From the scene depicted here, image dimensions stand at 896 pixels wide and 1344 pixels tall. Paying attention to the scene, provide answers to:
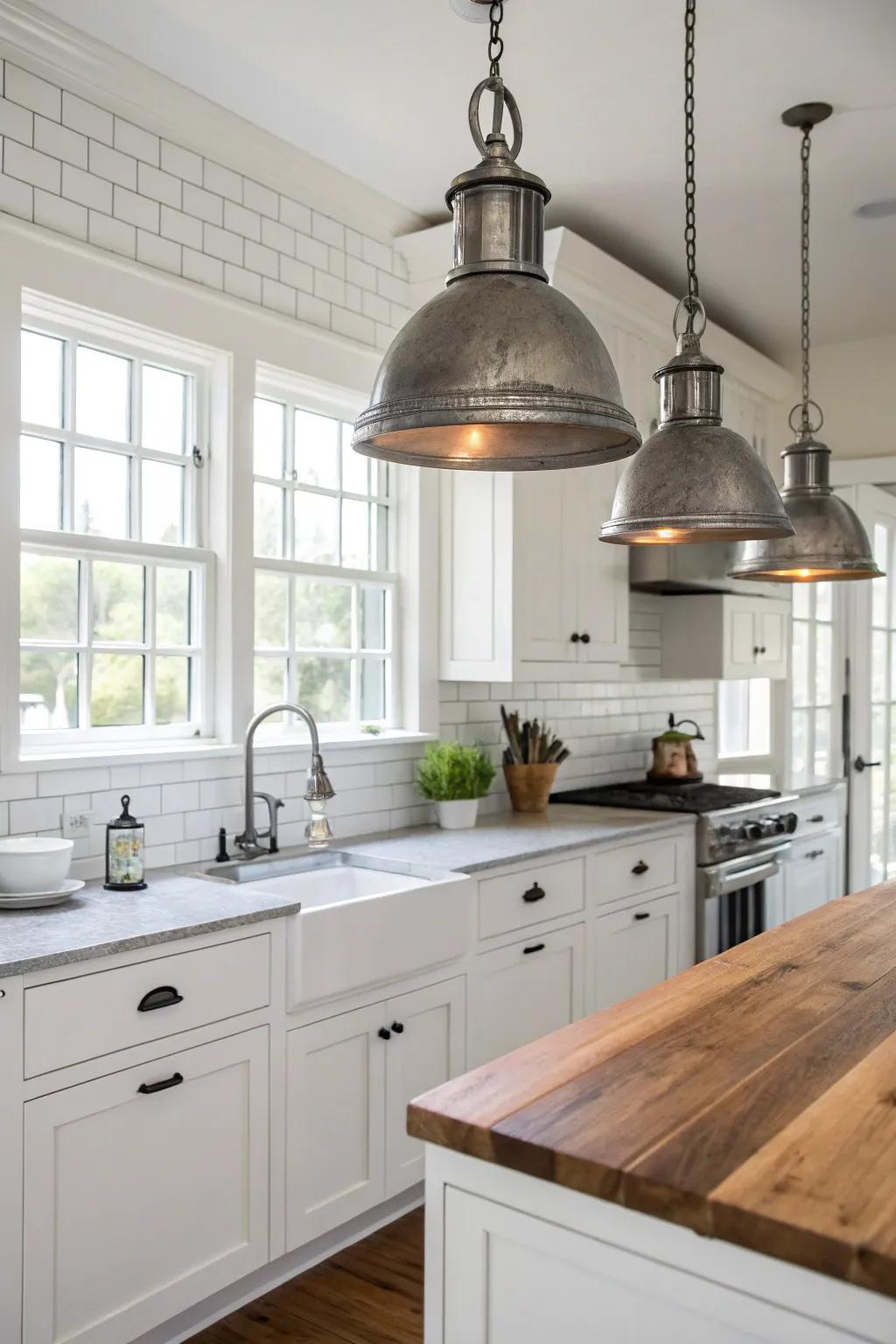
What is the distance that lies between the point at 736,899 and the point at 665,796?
48 cm

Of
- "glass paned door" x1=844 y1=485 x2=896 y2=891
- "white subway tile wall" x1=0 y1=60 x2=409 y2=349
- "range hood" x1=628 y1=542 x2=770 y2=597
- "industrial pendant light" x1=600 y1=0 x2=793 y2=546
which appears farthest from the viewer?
"glass paned door" x1=844 y1=485 x2=896 y2=891

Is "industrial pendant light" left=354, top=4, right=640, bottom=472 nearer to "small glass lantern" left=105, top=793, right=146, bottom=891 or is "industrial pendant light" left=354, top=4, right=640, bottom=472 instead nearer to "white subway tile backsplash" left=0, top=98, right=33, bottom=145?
"small glass lantern" left=105, top=793, right=146, bottom=891

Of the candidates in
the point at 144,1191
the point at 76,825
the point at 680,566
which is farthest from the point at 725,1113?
the point at 680,566

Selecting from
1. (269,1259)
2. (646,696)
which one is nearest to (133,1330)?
(269,1259)

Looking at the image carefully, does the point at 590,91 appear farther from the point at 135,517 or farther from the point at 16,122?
the point at 135,517

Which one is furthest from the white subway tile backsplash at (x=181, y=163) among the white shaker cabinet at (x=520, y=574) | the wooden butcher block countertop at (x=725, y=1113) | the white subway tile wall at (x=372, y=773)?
the wooden butcher block countertop at (x=725, y=1113)

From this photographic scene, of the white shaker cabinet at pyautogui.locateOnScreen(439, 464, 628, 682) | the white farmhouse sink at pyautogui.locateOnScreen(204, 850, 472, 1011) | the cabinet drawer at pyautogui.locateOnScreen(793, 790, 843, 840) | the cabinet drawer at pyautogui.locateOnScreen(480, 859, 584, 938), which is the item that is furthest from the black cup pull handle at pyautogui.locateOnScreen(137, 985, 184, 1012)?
the cabinet drawer at pyautogui.locateOnScreen(793, 790, 843, 840)

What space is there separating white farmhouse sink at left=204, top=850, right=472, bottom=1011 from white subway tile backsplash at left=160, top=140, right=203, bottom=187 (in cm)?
195

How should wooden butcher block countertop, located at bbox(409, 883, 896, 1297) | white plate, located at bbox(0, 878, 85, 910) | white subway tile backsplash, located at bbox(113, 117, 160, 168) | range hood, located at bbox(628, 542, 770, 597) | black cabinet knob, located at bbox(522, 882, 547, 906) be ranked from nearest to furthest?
wooden butcher block countertop, located at bbox(409, 883, 896, 1297) → white plate, located at bbox(0, 878, 85, 910) → white subway tile backsplash, located at bbox(113, 117, 160, 168) → black cabinet knob, located at bbox(522, 882, 547, 906) → range hood, located at bbox(628, 542, 770, 597)

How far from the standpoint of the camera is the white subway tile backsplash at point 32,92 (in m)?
2.75

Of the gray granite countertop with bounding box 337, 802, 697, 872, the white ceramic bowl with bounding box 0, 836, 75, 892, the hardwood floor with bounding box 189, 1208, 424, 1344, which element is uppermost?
the white ceramic bowl with bounding box 0, 836, 75, 892

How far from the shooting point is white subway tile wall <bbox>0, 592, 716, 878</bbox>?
2.90m

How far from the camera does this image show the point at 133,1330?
2307 mm

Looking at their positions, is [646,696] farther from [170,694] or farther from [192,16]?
[192,16]
